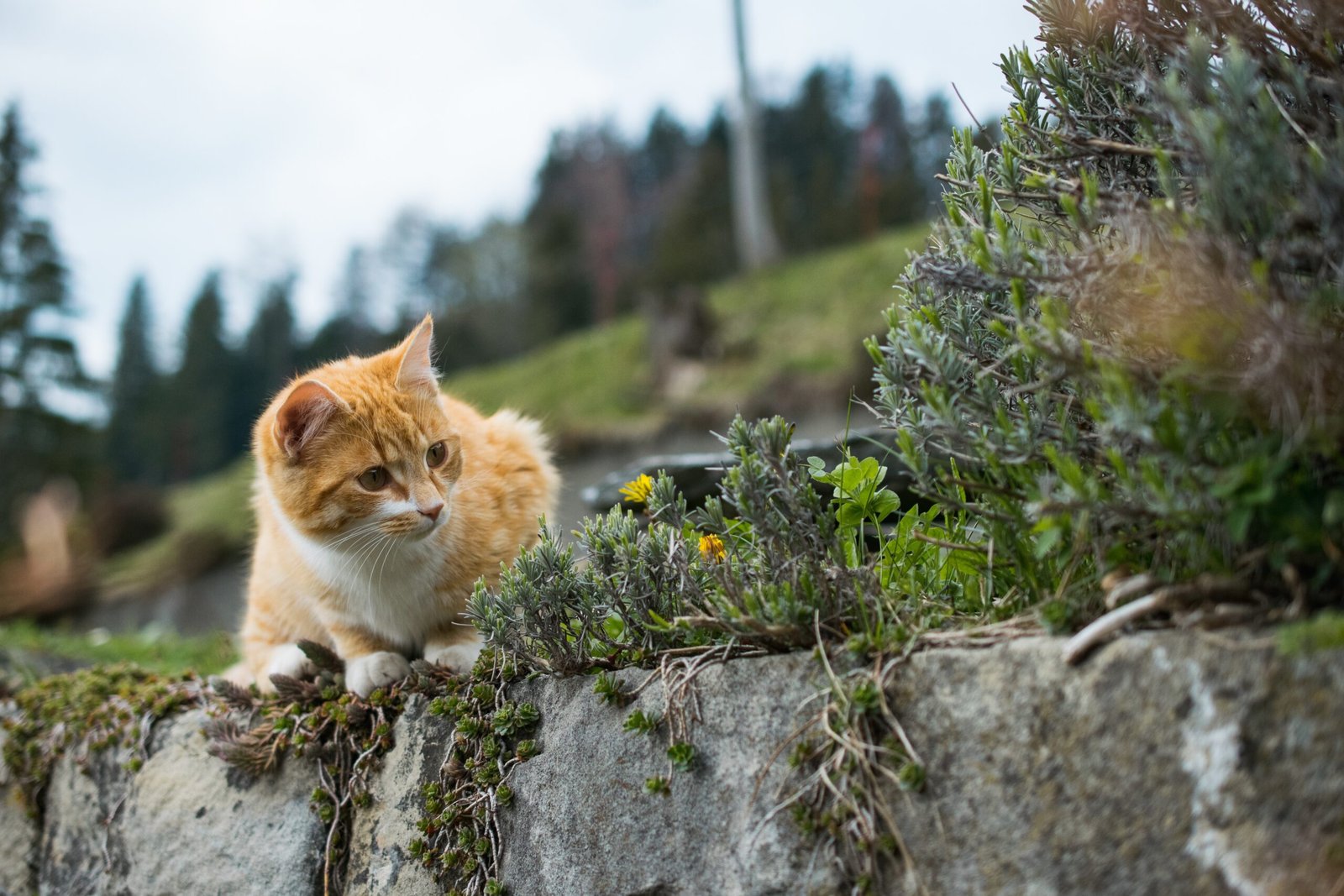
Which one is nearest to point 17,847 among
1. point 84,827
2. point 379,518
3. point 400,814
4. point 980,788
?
point 84,827

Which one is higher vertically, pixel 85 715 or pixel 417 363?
pixel 417 363

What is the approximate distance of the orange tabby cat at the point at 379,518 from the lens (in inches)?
95.2

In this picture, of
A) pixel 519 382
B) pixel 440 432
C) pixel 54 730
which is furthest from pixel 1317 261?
pixel 519 382

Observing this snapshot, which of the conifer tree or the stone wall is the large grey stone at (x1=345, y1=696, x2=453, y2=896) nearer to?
the stone wall

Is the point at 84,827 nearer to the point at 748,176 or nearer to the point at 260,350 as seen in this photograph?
the point at 748,176

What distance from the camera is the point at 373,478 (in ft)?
8.09

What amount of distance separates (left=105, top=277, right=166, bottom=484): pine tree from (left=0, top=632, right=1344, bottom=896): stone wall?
24482mm

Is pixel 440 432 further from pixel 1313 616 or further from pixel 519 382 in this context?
pixel 519 382

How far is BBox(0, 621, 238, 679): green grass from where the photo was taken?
4.06 metres

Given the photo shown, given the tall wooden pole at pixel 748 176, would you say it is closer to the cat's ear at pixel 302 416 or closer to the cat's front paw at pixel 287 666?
the cat's front paw at pixel 287 666

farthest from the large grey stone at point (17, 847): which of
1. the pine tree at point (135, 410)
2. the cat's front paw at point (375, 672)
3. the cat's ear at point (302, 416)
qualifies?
the pine tree at point (135, 410)

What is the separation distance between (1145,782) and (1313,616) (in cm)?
33

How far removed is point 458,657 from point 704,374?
12583 mm

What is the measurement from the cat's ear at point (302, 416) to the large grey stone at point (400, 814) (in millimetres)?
770
